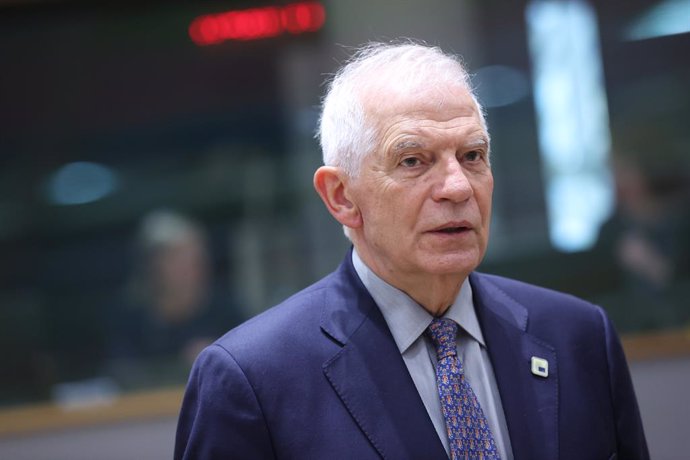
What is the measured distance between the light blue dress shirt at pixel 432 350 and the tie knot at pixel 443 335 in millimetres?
13

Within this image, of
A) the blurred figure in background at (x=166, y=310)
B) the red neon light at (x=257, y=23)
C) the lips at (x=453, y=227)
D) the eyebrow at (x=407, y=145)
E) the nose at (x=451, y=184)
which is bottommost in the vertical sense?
the blurred figure in background at (x=166, y=310)

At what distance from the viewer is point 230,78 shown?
14.5 feet

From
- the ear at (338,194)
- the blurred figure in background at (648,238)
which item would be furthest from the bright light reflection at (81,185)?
the ear at (338,194)

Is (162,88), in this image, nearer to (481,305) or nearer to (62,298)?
(62,298)

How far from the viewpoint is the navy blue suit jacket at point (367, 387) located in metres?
1.68

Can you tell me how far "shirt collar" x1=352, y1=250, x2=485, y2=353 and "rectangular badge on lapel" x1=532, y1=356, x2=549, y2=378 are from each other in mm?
113

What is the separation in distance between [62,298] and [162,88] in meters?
1.12

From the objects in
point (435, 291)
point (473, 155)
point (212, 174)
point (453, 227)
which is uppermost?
point (212, 174)

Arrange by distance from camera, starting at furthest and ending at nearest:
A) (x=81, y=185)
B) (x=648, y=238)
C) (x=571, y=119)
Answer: (x=81, y=185) < (x=571, y=119) < (x=648, y=238)

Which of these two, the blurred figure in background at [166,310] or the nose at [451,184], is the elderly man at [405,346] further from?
the blurred figure in background at [166,310]

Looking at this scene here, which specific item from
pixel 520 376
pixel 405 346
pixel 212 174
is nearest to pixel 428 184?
pixel 405 346

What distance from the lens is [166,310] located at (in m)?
4.20

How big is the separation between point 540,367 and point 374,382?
1.19 feet

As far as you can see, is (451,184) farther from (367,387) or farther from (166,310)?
(166,310)
